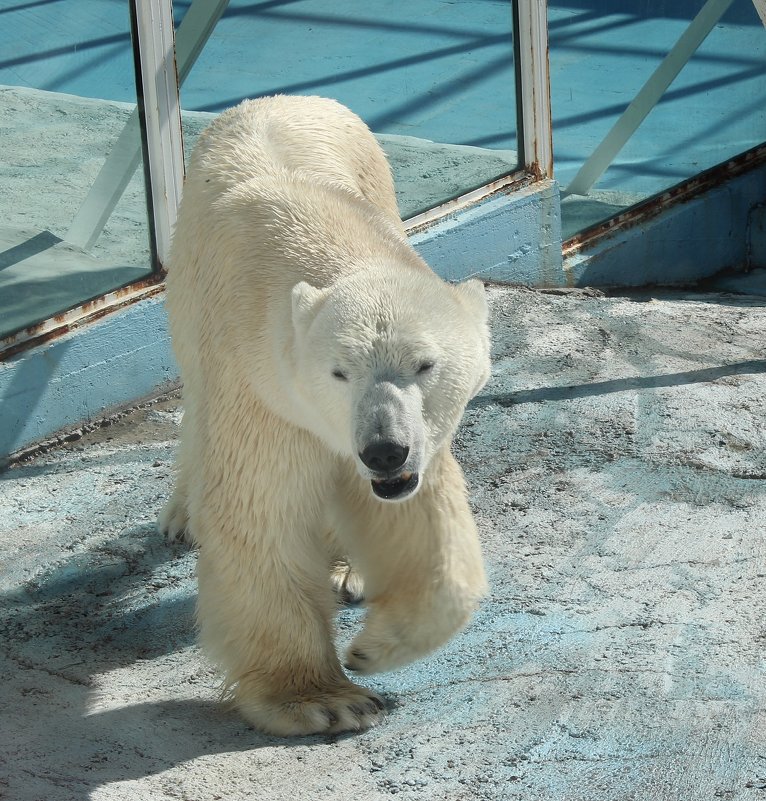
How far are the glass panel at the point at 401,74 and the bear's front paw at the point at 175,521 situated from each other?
1613 mm

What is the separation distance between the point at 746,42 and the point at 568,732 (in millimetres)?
4980

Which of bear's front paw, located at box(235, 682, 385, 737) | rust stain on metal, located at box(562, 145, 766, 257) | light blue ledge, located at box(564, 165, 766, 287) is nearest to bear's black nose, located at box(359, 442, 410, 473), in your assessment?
bear's front paw, located at box(235, 682, 385, 737)

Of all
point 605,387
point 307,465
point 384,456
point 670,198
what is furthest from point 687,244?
point 384,456

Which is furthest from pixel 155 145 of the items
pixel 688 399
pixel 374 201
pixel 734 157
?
pixel 734 157

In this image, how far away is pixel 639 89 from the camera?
645cm

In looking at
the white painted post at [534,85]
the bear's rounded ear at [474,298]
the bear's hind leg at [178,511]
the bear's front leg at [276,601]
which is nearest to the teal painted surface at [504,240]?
the white painted post at [534,85]

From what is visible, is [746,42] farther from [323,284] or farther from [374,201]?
[323,284]

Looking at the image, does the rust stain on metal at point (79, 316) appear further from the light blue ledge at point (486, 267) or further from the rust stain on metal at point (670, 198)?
the rust stain on metal at point (670, 198)

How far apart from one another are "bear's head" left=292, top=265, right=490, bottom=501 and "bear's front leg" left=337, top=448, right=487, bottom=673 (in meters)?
0.28

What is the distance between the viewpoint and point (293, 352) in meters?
2.70

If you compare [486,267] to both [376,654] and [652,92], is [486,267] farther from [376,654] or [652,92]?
[376,654]

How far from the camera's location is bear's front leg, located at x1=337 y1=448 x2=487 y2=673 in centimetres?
285

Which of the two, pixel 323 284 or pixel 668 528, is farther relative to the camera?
pixel 668 528

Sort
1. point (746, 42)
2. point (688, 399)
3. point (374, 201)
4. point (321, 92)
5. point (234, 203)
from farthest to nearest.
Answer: point (746, 42) < point (321, 92) < point (688, 399) < point (374, 201) < point (234, 203)
